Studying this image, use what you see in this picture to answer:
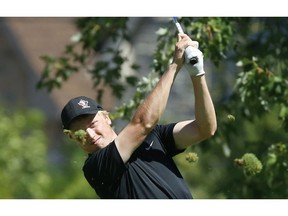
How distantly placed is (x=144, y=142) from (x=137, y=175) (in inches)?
10.4

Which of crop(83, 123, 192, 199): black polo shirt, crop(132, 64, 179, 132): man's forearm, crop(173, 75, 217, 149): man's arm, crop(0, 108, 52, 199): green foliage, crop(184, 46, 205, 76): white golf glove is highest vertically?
crop(184, 46, 205, 76): white golf glove

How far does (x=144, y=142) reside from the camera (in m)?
7.52

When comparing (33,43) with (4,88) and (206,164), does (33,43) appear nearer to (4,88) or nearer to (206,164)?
(4,88)

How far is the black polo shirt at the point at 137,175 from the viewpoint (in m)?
7.33

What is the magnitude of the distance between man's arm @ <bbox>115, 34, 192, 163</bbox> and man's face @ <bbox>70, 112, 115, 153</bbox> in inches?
7.6

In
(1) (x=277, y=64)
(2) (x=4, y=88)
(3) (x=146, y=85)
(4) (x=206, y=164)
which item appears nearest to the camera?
(3) (x=146, y=85)

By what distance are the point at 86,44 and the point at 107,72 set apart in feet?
1.04

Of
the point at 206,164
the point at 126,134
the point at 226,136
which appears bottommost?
the point at 206,164

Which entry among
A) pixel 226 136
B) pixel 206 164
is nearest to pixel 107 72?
pixel 226 136

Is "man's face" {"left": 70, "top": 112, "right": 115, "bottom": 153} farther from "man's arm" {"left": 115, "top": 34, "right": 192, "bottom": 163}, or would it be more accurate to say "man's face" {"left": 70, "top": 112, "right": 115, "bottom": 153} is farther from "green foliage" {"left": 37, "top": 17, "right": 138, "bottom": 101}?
"green foliage" {"left": 37, "top": 17, "right": 138, "bottom": 101}

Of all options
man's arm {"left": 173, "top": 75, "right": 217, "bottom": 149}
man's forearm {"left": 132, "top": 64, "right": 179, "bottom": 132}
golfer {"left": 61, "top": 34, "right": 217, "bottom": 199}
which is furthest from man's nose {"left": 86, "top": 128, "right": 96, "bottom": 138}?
man's arm {"left": 173, "top": 75, "right": 217, "bottom": 149}

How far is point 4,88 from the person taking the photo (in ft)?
90.4

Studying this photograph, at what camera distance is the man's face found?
751 cm

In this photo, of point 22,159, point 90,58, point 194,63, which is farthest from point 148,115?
point 22,159
